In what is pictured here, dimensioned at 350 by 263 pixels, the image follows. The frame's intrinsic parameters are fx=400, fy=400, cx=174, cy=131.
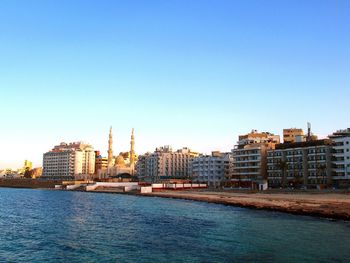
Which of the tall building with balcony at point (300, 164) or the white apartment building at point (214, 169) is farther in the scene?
the white apartment building at point (214, 169)

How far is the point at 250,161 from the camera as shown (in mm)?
167000

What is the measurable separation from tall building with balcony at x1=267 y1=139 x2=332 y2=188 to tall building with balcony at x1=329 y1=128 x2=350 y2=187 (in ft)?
6.47

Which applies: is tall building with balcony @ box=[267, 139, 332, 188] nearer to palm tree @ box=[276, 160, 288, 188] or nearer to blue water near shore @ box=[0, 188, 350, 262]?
palm tree @ box=[276, 160, 288, 188]

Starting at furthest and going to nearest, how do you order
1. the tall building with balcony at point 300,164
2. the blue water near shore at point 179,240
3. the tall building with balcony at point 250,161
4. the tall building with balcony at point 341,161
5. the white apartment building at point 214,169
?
the white apartment building at point 214,169, the tall building with balcony at point 250,161, the tall building with balcony at point 300,164, the tall building with balcony at point 341,161, the blue water near shore at point 179,240

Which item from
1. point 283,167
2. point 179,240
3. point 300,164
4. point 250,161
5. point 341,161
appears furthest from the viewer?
point 250,161

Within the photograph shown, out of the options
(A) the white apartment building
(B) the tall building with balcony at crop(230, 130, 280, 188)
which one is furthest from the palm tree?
(A) the white apartment building

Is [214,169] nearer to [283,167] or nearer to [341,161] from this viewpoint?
[283,167]

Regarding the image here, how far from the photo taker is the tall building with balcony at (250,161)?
164m

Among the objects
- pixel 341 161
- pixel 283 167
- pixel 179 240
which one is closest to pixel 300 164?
pixel 283 167

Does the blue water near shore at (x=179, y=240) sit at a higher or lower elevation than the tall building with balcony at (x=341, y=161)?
lower

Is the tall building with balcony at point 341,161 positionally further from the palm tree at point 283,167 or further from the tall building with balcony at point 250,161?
the tall building with balcony at point 250,161

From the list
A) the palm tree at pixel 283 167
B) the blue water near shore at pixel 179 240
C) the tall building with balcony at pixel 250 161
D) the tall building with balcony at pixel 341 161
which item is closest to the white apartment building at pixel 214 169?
the tall building with balcony at pixel 250 161

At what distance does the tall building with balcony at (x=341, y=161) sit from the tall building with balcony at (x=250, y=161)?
29836 millimetres

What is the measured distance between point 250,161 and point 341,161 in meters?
40.4
